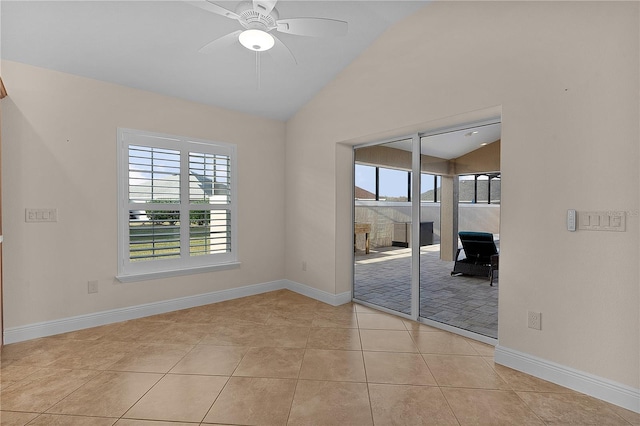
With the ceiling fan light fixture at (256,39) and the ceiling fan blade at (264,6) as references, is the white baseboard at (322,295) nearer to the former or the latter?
the ceiling fan light fixture at (256,39)

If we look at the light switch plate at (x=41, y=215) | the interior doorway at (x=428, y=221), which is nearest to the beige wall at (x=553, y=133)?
the interior doorway at (x=428, y=221)

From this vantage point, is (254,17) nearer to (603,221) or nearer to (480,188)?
(480,188)

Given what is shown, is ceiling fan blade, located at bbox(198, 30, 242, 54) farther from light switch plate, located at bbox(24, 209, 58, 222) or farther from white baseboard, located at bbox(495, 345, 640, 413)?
white baseboard, located at bbox(495, 345, 640, 413)

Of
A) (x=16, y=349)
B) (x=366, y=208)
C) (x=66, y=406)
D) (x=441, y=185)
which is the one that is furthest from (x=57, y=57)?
(x=441, y=185)

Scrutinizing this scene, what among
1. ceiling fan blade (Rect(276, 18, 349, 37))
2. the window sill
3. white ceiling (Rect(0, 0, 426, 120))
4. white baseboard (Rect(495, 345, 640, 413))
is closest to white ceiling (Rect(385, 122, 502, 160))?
white ceiling (Rect(0, 0, 426, 120))

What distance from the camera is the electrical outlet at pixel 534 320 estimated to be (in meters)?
2.29

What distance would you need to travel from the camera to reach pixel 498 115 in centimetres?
269

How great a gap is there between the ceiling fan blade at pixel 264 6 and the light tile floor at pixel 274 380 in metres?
2.48

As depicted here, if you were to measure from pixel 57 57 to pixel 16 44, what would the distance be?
268 millimetres

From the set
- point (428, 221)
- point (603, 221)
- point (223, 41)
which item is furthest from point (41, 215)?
point (603, 221)

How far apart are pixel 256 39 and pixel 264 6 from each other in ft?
0.76

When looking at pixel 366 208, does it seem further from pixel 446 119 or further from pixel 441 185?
pixel 446 119

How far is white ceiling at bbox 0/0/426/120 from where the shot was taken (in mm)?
2512

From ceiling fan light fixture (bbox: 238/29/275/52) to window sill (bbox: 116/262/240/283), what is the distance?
8.98ft
